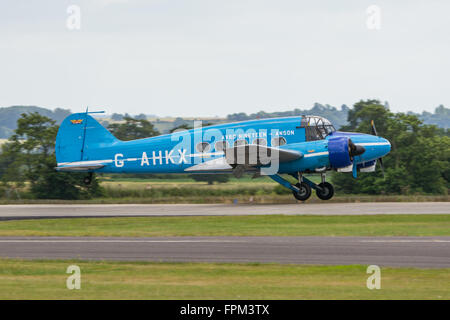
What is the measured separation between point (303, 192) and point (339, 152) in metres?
3.27

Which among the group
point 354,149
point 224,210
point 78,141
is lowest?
point 224,210

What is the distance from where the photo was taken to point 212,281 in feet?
42.5

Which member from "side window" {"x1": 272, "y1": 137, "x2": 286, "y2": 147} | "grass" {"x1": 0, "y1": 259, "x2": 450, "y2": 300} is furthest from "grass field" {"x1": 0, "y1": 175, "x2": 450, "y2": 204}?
"grass" {"x1": 0, "y1": 259, "x2": 450, "y2": 300}

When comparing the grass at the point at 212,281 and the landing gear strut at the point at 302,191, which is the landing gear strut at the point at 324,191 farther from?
the grass at the point at 212,281

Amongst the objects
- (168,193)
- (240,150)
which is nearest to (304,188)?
(240,150)

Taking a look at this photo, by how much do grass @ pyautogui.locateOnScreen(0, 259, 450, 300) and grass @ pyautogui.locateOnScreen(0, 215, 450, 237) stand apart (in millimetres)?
6552

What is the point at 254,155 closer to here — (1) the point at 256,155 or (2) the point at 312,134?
(1) the point at 256,155

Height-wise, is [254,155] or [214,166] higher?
[254,155]

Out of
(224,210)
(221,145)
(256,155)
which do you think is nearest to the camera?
(224,210)

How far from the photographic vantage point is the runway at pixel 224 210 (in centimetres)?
2823
